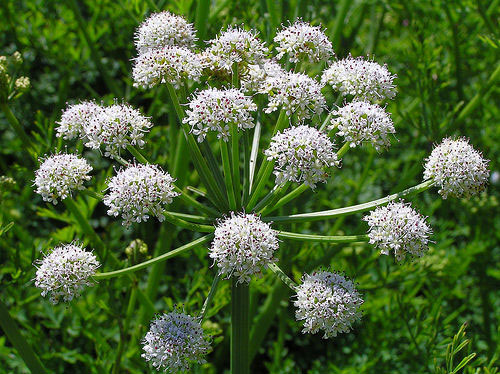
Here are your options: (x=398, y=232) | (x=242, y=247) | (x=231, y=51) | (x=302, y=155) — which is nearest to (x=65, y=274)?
(x=242, y=247)

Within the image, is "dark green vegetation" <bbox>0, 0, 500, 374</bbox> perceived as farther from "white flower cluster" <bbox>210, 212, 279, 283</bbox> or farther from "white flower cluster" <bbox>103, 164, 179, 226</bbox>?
"white flower cluster" <bbox>210, 212, 279, 283</bbox>

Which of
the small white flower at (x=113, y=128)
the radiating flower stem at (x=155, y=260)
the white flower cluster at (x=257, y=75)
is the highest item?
the white flower cluster at (x=257, y=75)

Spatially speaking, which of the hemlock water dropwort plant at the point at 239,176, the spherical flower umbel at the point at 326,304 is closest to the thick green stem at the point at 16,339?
the hemlock water dropwort plant at the point at 239,176

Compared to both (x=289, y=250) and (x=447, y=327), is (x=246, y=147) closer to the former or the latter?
(x=289, y=250)

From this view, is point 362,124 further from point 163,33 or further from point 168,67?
point 163,33

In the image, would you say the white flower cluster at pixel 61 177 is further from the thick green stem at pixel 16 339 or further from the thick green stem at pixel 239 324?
the thick green stem at pixel 239 324

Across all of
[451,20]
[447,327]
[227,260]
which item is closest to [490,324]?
[447,327]
